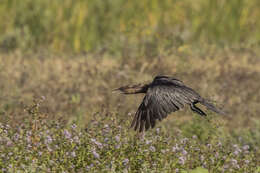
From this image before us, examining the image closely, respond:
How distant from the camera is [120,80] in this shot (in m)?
8.95

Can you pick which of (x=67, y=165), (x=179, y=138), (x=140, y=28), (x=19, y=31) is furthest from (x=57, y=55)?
(x=67, y=165)

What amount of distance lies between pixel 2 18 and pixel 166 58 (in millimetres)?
3049

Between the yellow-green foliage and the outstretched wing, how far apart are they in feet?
14.3

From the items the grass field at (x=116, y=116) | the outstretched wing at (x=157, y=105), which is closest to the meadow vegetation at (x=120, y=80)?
the grass field at (x=116, y=116)

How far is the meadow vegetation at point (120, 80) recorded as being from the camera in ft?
16.2

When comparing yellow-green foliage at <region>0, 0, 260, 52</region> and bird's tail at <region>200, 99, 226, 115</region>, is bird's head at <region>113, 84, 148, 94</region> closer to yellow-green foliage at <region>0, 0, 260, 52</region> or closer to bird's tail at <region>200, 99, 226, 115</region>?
bird's tail at <region>200, 99, 226, 115</region>

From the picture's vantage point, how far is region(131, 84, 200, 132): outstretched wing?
5336 millimetres

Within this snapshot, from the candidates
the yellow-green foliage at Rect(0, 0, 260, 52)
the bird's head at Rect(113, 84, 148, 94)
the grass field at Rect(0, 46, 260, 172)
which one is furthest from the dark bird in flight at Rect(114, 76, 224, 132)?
the yellow-green foliage at Rect(0, 0, 260, 52)

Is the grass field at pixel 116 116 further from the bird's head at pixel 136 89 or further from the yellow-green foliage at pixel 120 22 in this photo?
the yellow-green foliage at pixel 120 22

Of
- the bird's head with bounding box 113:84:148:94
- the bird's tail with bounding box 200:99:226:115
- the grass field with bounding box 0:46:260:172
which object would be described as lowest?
the grass field with bounding box 0:46:260:172

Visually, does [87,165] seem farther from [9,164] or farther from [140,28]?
[140,28]

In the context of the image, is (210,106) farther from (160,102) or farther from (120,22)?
(120,22)

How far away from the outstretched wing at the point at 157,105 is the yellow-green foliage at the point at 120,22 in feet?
14.3

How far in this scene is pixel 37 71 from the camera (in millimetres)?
9141
